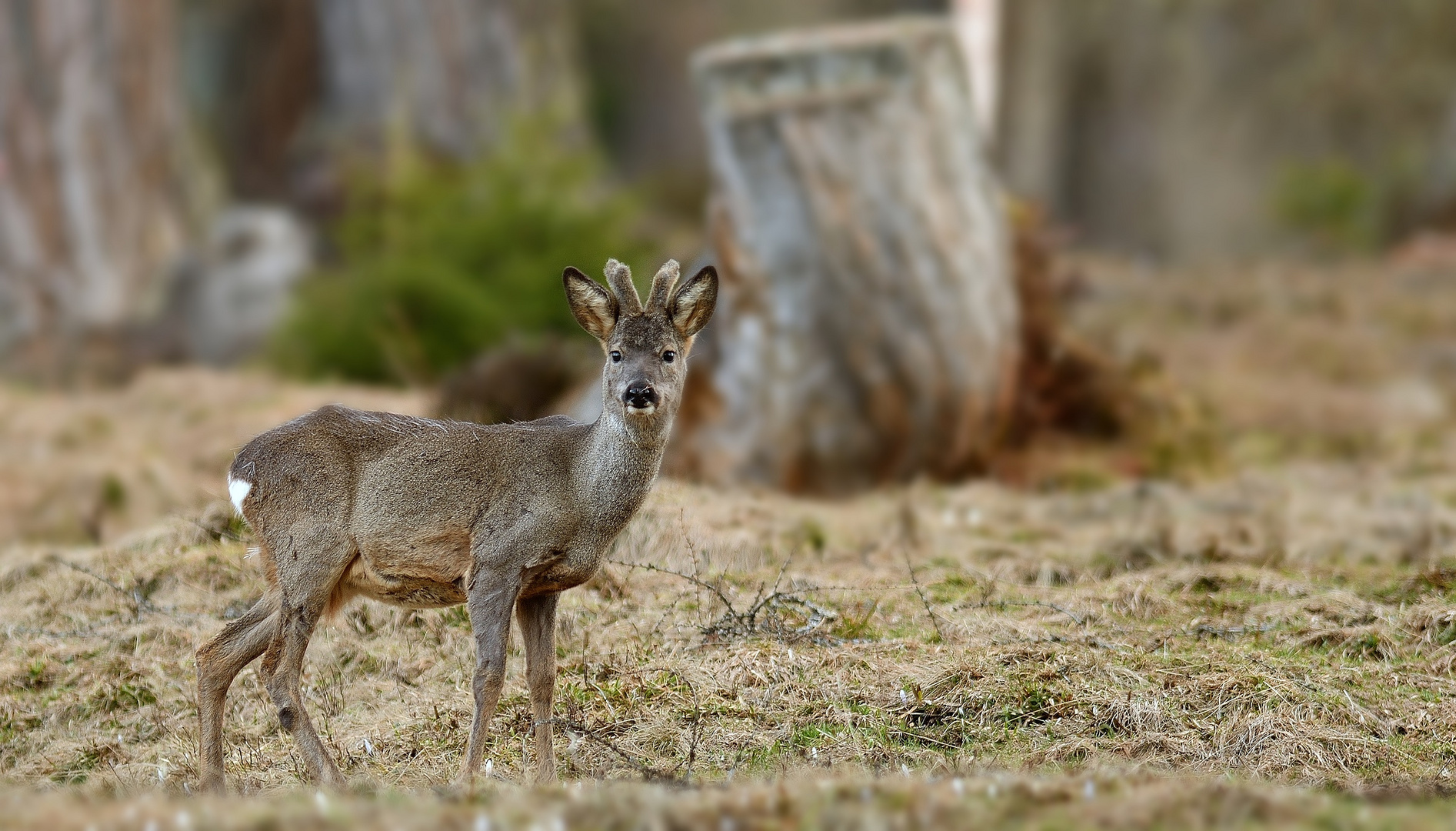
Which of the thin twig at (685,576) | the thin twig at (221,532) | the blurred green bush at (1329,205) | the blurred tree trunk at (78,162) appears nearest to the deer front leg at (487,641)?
the thin twig at (685,576)

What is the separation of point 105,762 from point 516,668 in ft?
5.28

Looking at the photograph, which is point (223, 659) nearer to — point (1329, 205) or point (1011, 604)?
point (1011, 604)

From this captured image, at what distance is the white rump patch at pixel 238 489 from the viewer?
231 inches

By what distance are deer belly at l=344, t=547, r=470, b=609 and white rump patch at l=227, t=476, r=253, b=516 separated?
438 mm

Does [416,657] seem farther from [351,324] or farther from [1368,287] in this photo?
[1368,287]

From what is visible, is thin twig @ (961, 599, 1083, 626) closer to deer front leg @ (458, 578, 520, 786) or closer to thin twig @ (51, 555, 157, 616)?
deer front leg @ (458, 578, 520, 786)

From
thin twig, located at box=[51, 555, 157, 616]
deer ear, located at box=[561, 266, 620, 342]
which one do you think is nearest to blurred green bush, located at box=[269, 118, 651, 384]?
thin twig, located at box=[51, 555, 157, 616]

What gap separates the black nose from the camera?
5555mm

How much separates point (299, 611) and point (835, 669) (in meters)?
2.08

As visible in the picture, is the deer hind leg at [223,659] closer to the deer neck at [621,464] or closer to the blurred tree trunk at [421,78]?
the deer neck at [621,464]

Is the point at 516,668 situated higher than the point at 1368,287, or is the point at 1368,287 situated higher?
the point at 516,668

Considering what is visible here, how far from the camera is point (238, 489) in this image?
5.90 m

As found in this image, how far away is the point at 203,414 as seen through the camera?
13422 millimetres

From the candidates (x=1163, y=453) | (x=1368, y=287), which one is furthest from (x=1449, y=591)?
(x=1368, y=287)
